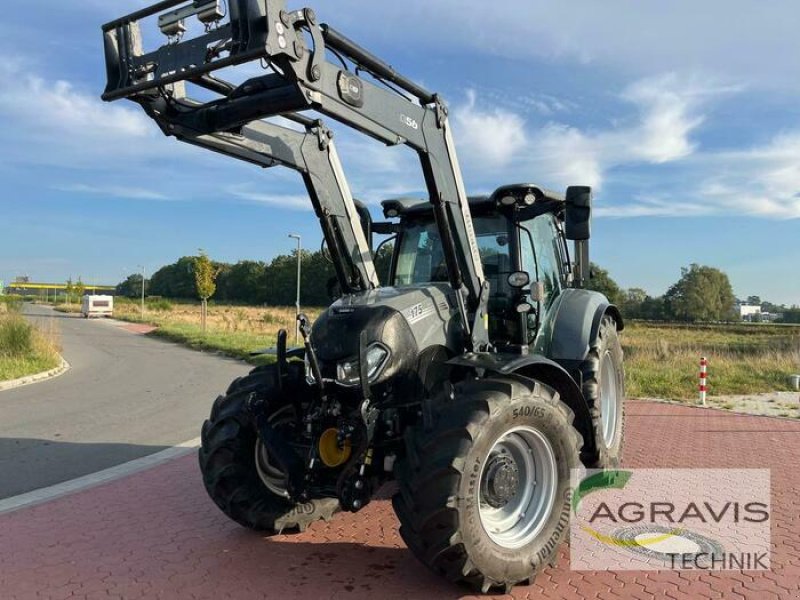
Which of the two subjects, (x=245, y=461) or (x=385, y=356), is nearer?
(x=385, y=356)

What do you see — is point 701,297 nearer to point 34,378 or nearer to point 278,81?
point 34,378

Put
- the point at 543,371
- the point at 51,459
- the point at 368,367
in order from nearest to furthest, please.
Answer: the point at 368,367
the point at 543,371
the point at 51,459

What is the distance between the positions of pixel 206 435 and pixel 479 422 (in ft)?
7.05

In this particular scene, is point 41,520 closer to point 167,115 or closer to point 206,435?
point 206,435

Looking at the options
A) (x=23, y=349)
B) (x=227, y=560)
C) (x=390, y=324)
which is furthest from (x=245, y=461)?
(x=23, y=349)

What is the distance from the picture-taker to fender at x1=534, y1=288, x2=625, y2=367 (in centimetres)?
552

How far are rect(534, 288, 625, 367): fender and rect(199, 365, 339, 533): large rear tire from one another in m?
2.28

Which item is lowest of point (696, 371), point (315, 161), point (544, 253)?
point (696, 371)

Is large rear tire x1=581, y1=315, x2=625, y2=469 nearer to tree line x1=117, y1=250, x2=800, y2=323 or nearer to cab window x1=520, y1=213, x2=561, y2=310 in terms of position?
cab window x1=520, y1=213, x2=561, y2=310

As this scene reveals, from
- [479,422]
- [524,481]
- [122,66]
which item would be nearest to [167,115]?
[122,66]

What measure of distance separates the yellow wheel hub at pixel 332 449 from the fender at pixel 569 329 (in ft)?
6.82

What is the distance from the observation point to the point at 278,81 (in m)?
3.48

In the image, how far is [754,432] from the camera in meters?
9.11

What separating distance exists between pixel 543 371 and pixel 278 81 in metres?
2.58
